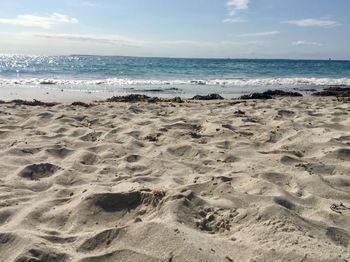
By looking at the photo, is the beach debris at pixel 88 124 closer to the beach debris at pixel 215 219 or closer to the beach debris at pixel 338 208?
the beach debris at pixel 215 219

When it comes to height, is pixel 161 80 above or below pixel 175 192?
below

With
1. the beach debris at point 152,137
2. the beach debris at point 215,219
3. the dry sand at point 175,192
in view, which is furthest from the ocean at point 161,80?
the beach debris at point 215,219

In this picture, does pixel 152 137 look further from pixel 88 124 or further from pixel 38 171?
pixel 38 171

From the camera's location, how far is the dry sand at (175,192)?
254 cm

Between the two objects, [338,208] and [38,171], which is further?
[38,171]

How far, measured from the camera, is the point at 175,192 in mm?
3279

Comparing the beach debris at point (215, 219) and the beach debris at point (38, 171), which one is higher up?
the beach debris at point (215, 219)

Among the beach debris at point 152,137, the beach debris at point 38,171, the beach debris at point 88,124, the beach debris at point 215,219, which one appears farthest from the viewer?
the beach debris at point 88,124

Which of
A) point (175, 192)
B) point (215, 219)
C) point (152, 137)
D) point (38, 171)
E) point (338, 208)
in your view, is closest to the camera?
point (215, 219)

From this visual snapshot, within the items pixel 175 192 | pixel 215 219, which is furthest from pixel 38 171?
pixel 215 219

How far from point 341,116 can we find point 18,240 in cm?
580

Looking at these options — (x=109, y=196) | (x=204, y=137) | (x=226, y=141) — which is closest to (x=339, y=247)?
(x=109, y=196)

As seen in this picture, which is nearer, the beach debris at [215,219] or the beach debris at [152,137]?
the beach debris at [215,219]

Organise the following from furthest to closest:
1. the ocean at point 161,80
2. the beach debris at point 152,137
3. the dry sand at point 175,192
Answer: the ocean at point 161,80
the beach debris at point 152,137
the dry sand at point 175,192
